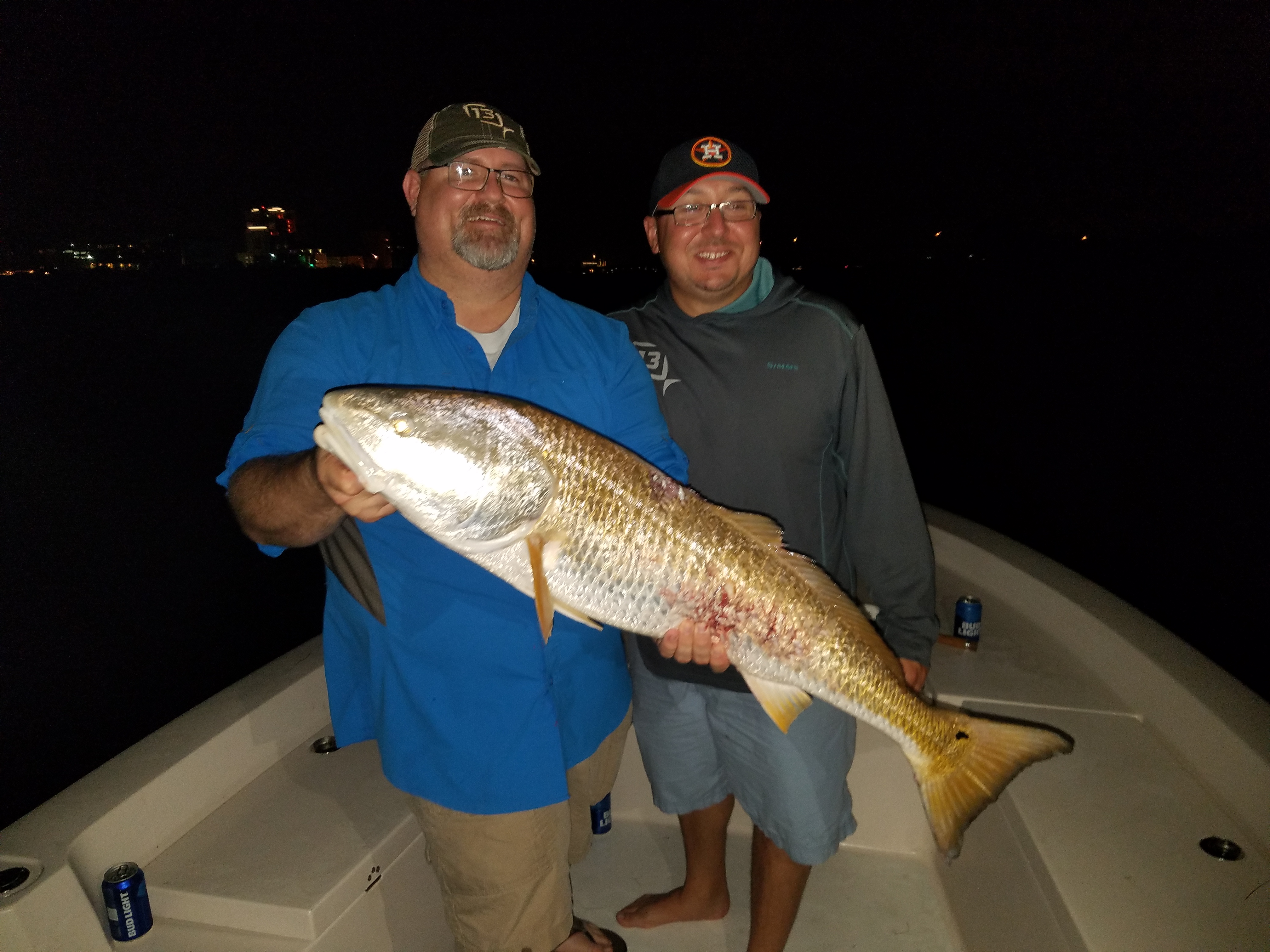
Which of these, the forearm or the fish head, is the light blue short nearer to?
the fish head

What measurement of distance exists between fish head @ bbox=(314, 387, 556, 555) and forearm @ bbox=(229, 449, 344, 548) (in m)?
0.11

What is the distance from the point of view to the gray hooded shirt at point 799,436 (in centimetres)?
243

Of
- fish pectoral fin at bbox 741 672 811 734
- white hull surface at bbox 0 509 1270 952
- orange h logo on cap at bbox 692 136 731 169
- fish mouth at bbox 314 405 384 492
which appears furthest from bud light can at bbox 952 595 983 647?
fish mouth at bbox 314 405 384 492

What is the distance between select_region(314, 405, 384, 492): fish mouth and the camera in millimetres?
1611

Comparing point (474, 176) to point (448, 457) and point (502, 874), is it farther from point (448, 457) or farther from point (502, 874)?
point (502, 874)

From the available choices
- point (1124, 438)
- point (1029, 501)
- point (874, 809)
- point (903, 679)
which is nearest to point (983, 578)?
point (874, 809)

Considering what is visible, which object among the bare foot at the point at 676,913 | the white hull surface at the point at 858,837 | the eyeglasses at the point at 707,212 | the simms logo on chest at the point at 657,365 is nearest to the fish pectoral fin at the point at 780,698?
the white hull surface at the point at 858,837

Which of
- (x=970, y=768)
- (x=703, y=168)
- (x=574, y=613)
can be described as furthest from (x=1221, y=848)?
(x=703, y=168)

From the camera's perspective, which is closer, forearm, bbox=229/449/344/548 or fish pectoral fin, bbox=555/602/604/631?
forearm, bbox=229/449/344/548

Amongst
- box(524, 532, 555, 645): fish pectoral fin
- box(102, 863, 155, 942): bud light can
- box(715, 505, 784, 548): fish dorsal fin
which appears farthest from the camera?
box(715, 505, 784, 548): fish dorsal fin

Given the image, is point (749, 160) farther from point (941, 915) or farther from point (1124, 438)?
point (1124, 438)

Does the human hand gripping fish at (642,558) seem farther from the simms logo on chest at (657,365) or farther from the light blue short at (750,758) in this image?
the simms logo on chest at (657,365)

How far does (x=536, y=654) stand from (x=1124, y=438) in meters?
20.1

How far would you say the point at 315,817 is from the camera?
248cm
